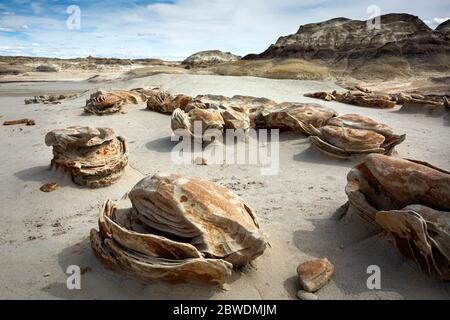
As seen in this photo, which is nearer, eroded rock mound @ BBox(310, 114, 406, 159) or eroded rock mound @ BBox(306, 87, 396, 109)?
eroded rock mound @ BBox(310, 114, 406, 159)

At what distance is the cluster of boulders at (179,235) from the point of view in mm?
2496

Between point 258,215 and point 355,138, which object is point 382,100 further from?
point 258,215

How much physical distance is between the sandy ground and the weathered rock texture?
0.15 meters

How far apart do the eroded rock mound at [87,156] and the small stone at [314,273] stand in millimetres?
3316

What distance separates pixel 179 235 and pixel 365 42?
26.9m

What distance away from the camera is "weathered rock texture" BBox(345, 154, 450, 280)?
2.57 m

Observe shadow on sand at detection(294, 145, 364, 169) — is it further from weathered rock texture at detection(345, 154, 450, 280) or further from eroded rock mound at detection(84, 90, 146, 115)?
eroded rock mound at detection(84, 90, 146, 115)

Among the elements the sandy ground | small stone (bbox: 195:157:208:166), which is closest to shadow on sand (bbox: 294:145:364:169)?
the sandy ground

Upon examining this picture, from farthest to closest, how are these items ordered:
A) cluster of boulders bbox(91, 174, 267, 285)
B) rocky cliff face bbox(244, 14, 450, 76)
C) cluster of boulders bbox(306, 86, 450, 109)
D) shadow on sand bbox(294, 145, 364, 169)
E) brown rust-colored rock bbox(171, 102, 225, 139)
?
rocky cliff face bbox(244, 14, 450, 76) → cluster of boulders bbox(306, 86, 450, 109) → brown rust-colored rock bbox(171, 102, 225, 139) → shadow on sand bbox(294, 145, 364, 169) → cluster of boulders bbox(91, 174, 267, 285)

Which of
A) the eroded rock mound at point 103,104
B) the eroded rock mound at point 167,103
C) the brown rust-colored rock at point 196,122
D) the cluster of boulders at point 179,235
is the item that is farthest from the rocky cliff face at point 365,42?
the cluster of boulders at point 179,235

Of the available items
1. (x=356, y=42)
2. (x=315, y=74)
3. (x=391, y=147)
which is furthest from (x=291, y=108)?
(x=356, y=42)

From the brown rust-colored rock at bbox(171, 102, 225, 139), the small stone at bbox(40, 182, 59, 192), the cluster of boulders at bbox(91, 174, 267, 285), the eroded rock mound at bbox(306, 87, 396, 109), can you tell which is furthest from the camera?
the eroded rock mound at bbox(306, 87, 396, 109)

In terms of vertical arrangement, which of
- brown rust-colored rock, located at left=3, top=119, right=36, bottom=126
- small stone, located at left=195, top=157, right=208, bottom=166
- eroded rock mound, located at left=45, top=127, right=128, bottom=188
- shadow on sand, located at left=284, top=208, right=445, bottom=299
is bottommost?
shadow on sand, located at left=284, top=208, right=445, bottom=299
